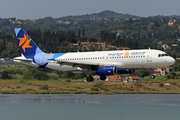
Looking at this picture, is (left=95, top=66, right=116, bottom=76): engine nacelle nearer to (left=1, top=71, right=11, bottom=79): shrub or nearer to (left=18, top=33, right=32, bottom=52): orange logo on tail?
(left=18, top=33, right=32, bottom=52): orange logo on tail

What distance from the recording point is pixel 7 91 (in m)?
94.2

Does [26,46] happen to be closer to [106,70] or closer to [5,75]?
[106,70]

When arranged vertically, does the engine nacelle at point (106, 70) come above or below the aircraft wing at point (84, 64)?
below

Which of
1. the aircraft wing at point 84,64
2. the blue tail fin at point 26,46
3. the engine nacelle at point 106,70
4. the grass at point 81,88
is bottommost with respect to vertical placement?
the grass at point 81,88

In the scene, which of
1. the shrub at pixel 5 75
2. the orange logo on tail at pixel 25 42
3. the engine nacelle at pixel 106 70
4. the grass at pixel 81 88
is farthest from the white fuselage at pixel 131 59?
the shrub at pixel 5 75

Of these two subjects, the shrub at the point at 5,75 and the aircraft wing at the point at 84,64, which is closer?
the aircraft wing at the point at 84,64

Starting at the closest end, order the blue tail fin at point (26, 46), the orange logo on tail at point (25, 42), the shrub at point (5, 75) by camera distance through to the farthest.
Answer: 1. the blue tail fin at point (26, 46)
2. the orange logo on tail at point (25, 42)
3. the shrub at point (5, 75)

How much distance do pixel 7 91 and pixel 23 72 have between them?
31465 mm

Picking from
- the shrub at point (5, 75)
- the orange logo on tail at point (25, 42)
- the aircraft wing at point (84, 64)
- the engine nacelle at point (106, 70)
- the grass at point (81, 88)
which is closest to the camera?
the engine nacelle at point (106, 70)

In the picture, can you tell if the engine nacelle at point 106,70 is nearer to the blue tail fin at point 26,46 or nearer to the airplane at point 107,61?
the airplane at point 107,61
